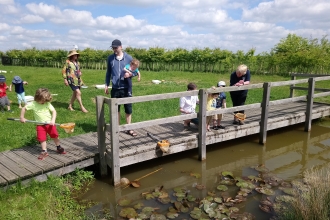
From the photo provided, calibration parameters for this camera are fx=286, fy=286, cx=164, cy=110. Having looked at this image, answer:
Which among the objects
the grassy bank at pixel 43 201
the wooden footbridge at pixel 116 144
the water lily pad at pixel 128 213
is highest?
the wooden footbridge at pixel 116 144

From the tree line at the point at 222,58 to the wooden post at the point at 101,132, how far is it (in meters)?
18.1

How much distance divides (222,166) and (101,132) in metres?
2.57

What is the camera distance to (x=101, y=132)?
502 centimetres

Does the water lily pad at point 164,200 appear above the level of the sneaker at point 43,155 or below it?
below

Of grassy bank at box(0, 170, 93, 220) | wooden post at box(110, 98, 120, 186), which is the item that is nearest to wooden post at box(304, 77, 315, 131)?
wooden post at box(110, 98, 120, 186)

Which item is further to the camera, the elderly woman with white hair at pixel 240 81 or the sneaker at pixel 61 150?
the elderly woman with white hair at pixel 240 81

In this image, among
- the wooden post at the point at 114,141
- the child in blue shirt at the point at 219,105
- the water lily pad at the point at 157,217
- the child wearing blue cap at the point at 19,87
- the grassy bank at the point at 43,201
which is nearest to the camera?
the grassy bank at the point at 43,201

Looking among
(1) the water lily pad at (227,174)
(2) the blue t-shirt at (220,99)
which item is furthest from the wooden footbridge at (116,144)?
(1) the water lily pad at (227,174)

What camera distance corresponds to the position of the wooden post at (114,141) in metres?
4.70

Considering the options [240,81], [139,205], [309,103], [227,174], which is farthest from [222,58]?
[139,205]

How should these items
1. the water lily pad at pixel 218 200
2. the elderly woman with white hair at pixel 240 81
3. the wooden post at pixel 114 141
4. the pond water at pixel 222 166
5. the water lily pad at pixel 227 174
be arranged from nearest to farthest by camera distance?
the water lily pad at pixel 218 200 < the pond water at pixel 222 166 < the wooden post at pixel 114 141 < the water lily pad at pixel 227 174 < the elderly woman with white hair at pixel 240 81

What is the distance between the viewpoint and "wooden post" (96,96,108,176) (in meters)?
4.93

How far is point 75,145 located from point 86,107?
3799 mm

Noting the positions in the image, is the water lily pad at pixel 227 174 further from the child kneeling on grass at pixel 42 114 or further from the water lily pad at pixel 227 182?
the child kneeling on grass at pixel 42 114
